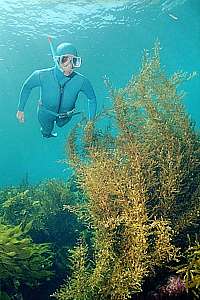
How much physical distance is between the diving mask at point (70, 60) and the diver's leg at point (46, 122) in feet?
4.74

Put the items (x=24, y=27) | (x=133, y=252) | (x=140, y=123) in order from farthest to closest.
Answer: (x=24, y=27)
(x=140, y=123)
(x=133, y=252)

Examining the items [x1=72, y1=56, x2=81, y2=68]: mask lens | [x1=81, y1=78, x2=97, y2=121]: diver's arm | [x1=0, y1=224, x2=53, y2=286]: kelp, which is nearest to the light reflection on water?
[x1=81, y1=78, x2=97, y2=121]: diver's arm

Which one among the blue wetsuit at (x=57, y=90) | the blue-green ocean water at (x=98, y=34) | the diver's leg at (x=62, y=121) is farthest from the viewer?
the blue-green ocean water at (x=98, y=34)

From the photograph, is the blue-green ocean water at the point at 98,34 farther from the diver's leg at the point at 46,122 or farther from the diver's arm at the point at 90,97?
the diver's arm at the point at 90,97

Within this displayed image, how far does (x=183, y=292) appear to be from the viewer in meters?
4.70

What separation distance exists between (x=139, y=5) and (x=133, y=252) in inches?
877

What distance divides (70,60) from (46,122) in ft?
5.78

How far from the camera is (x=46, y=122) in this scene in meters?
9.48

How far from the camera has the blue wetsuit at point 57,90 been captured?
909cm

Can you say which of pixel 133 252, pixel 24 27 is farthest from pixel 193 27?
pixel 133 252

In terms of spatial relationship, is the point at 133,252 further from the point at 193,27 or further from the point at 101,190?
the point at 193,27

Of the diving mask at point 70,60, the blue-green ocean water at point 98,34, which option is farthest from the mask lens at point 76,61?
the blue-green ocean water at point 98,34

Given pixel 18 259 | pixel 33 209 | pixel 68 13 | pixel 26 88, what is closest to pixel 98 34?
pixel 68 13

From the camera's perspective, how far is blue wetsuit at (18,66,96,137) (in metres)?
9.09
